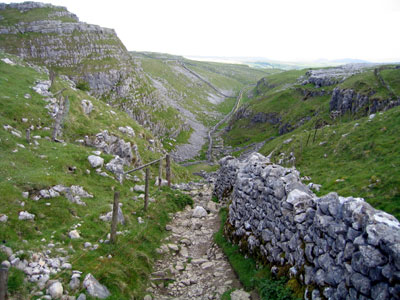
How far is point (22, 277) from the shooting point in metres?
10.4

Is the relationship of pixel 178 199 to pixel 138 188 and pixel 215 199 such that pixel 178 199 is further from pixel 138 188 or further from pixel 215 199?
pixel 215 199

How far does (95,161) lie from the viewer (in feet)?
78.6

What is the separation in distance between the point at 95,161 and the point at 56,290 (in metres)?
14.8

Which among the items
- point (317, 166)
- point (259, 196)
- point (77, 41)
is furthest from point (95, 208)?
point (77, 41)

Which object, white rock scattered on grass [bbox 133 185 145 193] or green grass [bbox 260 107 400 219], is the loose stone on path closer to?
white rock scattered on grass [bbox 133 185 145 193]

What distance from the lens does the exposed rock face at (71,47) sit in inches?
2815

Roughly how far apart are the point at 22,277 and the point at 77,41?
8283 centimetres

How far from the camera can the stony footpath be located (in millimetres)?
13453

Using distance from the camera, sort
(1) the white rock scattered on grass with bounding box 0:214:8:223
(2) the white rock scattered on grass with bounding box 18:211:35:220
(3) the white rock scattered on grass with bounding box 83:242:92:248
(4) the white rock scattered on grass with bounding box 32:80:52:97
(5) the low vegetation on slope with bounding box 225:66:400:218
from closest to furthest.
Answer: (1) the white rock scattered on grass with bounding box 0:214:8:223, (3) the white rock scattered on grass with bounding box 83:242:92:248, (2) the white rock scattered on grass with bounding box 18:211:35:220, (5) the low vegetation on slope with bounding box 225:66:400:218, (4) the white rock scattered on grass with bounding box 32:80:52:97

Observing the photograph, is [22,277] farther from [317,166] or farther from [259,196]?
[317,166]

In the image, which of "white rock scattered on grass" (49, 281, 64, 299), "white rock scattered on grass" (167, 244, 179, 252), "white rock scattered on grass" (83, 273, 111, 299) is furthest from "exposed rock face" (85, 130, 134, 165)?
"white rock scattered on grass" (49, 281, 64, 299)

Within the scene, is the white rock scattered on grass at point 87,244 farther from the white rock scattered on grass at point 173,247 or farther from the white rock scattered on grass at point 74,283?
the white rock scattered on grass at point 173,247

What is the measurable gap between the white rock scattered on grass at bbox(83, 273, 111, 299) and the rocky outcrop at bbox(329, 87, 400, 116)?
166ft

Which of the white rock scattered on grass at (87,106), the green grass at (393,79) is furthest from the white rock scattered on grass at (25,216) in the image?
the green grass at (393,79)
